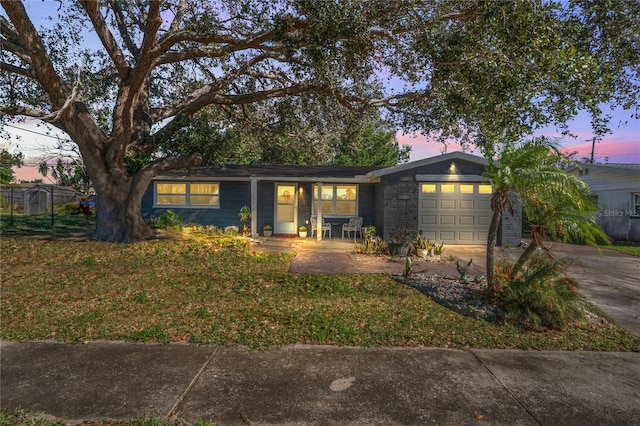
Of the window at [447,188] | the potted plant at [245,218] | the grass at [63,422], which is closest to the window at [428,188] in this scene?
the window at [447,188]

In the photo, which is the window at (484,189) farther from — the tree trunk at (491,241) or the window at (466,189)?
the tree trunk at (491,241)

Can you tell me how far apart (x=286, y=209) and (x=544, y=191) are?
12.7 meters

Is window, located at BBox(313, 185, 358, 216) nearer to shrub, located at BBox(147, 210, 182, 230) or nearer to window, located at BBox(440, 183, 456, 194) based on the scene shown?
window, located at BBox(440, 183, 456, 194)

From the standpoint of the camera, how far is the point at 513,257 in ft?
39.9

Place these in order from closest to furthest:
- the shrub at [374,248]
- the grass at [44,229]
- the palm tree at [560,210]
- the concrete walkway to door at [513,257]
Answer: the palm tree at [560,210] < the concrete walkway to door at [513,257] < the shrub at [374,248] < the grass at [44,229]

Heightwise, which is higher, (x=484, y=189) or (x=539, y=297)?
(x=484, y=189)

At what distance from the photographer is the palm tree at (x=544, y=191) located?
611 centimetres

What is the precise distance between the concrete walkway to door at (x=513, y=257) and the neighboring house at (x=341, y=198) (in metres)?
1.26

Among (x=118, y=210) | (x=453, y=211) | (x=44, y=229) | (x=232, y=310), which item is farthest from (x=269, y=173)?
(x=232, y=310)

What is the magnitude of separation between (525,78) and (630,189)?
1585 centimetres

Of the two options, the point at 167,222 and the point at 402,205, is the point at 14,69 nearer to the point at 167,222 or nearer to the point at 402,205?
the point at 167,222

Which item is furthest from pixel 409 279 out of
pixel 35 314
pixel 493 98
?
pixel 35 314

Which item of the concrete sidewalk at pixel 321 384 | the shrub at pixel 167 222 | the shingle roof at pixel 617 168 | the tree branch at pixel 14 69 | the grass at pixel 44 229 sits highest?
the tree branch at pixel 14 69

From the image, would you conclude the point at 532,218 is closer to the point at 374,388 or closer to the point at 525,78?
the point at 525,78
